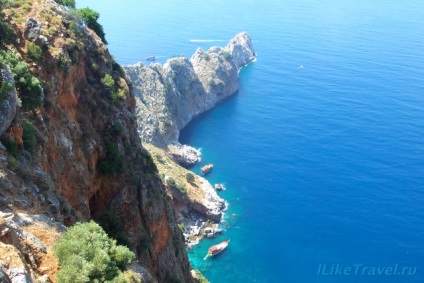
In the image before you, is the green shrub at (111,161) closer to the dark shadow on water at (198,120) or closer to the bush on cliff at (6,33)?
the bush on cliff at (6,33)

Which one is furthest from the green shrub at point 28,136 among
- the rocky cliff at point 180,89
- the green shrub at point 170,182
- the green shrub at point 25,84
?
the rocky cliff at point 180,89

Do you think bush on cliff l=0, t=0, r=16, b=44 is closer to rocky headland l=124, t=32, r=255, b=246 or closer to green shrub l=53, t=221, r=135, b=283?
green shrub l=53, t=221, r=135, b=283

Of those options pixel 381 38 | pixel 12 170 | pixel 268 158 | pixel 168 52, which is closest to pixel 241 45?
pixel 168 52

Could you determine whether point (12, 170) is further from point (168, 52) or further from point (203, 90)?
point (168, 52)

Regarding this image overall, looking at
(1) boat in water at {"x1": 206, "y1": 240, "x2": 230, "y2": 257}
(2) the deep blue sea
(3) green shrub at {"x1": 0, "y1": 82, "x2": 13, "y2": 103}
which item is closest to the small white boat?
(2) the deep blue sea

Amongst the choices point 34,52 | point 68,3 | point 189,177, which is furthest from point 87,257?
point 189,177
